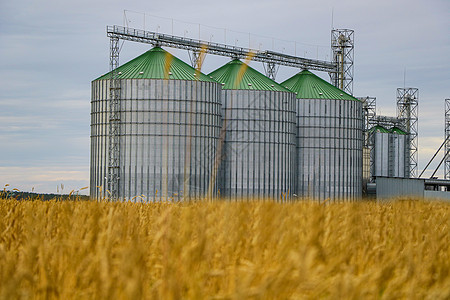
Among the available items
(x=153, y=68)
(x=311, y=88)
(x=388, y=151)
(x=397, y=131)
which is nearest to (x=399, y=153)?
(x=388, y=151)

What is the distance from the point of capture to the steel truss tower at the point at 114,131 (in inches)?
1628

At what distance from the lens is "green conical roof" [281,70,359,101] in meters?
52.5

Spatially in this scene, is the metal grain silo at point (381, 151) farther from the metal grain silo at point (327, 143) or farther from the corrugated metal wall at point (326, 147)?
the corrugated metal wall at point (326, 147)

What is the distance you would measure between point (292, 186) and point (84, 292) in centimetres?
4507

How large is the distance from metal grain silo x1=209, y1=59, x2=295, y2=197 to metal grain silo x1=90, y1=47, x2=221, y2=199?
8.49 ft

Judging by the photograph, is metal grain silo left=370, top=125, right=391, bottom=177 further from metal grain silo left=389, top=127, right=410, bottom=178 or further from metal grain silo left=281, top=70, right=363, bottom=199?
metal grain silo left=281, top=70, right=363, bottom=199

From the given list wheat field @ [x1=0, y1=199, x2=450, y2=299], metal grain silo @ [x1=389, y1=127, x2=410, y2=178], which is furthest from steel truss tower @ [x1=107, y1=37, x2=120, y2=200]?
metal grain silo @ [x1=389, y1=127, x2=410, y2=178]

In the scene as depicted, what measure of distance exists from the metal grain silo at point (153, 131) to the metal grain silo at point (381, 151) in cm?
3786

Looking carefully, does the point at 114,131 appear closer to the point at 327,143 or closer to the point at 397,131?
the point at 327,143

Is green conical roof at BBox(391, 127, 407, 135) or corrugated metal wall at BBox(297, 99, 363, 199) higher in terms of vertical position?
green conical roof at BBox(391, 127, 407, 135)

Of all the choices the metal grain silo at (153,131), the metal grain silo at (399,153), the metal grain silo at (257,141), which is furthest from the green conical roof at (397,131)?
the metal grain silo at (153,131)

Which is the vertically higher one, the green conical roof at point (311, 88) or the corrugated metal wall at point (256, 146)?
the green conical roof at point (311, 88)

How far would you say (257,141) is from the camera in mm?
46062

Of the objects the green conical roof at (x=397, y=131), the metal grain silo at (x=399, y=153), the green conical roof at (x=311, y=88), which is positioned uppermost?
the green conical roof at (x=311, y=88)
